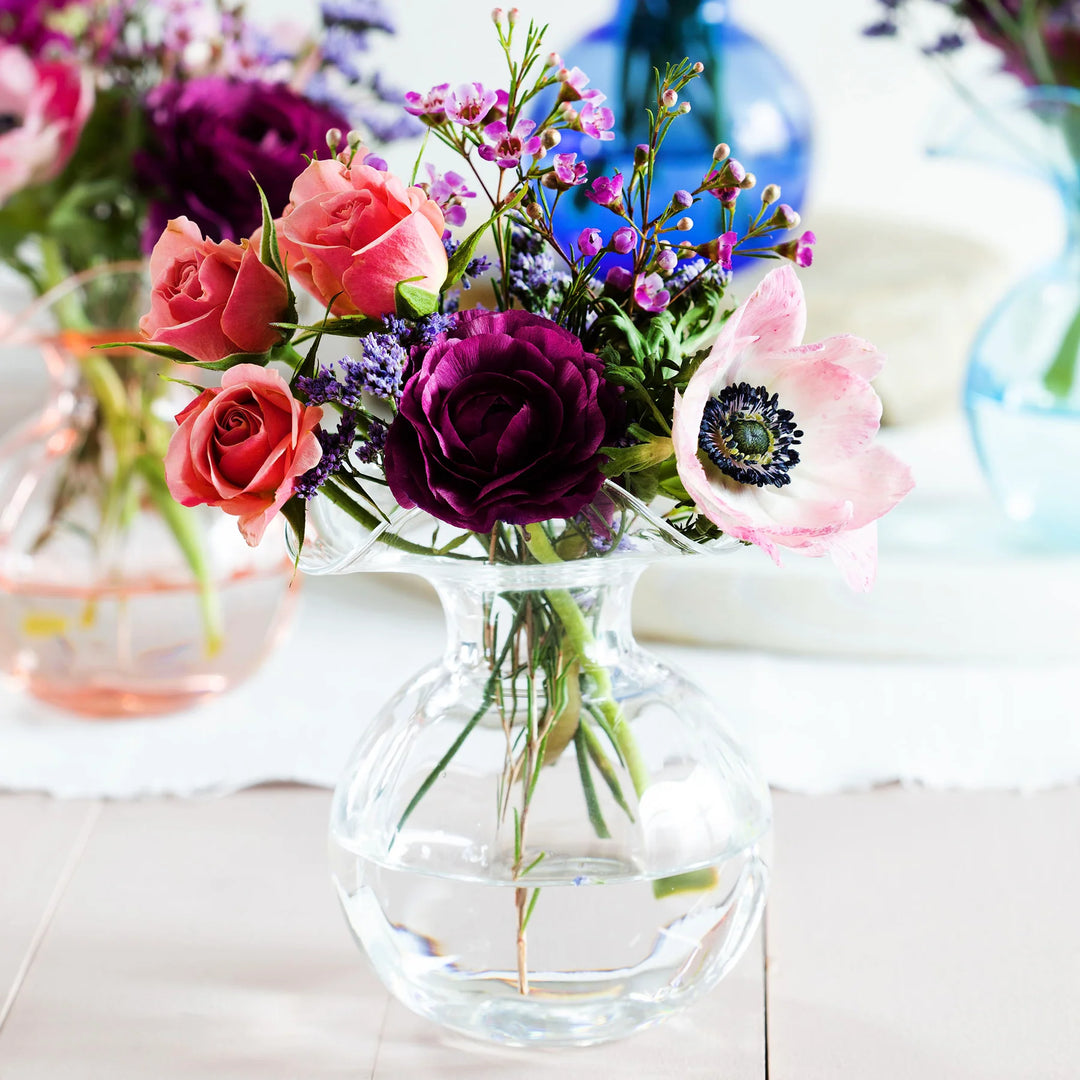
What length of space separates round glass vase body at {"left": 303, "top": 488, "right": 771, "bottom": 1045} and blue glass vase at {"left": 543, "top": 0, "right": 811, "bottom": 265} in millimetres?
627

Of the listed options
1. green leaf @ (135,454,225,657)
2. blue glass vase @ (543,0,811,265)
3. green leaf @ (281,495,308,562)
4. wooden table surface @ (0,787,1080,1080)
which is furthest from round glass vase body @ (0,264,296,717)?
green leaf @ (281,495,308,562)

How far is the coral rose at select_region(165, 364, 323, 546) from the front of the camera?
16.7 inches

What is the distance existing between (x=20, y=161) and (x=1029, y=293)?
684mm

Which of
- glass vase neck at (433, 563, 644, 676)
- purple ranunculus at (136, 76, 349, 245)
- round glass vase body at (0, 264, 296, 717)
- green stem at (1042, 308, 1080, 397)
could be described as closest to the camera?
glass vase neck at (433, 563, 644, 676)

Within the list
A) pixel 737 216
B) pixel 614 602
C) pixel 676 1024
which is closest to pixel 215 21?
pixel 737 216

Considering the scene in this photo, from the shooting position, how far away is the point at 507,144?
45 centimetres

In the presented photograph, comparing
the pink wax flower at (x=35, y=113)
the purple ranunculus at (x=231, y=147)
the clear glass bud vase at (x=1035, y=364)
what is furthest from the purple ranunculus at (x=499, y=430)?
the clear glass bud vase at (x=1035, y=364)

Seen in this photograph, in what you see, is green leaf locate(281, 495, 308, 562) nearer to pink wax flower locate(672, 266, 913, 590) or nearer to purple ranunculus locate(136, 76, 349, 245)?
pink wax flower locate(672, 266, 913, 590)

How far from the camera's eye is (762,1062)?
58 centimetres

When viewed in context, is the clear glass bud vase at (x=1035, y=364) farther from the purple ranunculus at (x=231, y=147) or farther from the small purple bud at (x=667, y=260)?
the small purple bud at (x=667, y=260)

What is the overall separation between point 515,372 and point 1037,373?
0.70 metres

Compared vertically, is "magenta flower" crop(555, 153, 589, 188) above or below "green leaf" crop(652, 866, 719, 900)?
above

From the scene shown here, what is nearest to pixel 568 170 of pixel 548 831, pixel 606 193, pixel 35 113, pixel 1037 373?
pixel 606 193

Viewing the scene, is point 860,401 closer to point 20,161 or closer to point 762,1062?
point 762,1062
